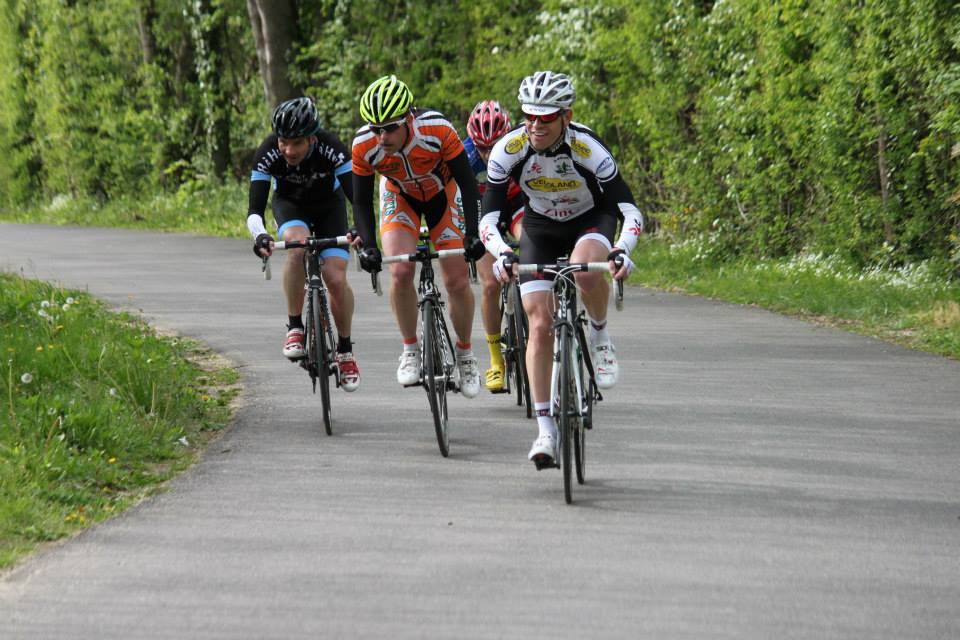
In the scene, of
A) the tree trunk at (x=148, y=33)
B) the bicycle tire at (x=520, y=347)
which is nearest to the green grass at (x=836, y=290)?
the bicycle tire at (x=520, y=347)

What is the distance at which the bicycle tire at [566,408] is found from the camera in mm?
6578

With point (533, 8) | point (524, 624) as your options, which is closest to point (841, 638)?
point (524, 624)

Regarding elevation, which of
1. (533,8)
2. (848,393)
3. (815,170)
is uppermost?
(533,8)

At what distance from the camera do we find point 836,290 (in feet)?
48.8

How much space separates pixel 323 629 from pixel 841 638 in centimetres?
167

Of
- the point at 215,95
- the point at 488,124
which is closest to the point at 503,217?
the point at 488,124

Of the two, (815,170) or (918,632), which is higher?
(815,170)

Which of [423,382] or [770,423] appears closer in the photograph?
[423,382]

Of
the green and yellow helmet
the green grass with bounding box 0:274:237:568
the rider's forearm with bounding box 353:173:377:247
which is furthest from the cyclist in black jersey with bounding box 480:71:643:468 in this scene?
the green grass with bounding box 0:274:237:568

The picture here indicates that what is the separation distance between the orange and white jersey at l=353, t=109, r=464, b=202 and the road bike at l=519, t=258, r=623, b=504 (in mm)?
1584

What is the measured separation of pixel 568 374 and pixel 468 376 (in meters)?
2.09

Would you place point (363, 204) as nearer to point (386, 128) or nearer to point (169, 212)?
point (386, 128)

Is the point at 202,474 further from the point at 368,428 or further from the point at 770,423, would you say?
the point at 770,423

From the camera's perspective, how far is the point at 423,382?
8289 mm
